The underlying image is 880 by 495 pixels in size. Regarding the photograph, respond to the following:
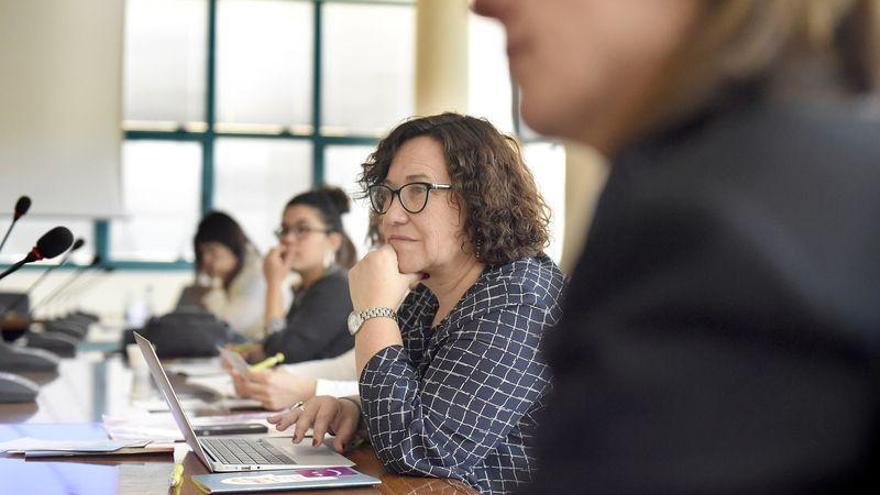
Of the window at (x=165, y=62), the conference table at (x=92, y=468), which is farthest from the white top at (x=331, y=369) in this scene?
the window at (x=165, y=62)

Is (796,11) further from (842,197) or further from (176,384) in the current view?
(176,384)

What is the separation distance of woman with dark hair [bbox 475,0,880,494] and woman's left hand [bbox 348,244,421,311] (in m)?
1.53

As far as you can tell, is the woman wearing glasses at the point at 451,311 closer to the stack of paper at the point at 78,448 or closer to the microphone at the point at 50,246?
the stack of paper at the point at 78,448

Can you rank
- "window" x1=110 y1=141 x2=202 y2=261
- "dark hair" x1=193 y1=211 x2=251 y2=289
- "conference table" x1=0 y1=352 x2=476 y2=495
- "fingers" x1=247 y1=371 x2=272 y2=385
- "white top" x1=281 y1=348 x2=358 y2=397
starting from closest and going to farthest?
"conference table" x1=0 y1=352 x2=476 y2=495, "fingers" x1=247 y1=371 x2=272 y2=385, "white top" x1=281 y1=348 x2=358 y2=397, "dark hair" x1=193 y1=211 x2=251 y2=289, "window" x1=110 y1=141 x2=202 y2=261

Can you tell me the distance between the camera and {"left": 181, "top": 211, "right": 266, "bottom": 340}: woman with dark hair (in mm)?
5863

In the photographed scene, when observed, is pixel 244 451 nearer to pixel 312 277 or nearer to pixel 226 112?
pixel 312 277

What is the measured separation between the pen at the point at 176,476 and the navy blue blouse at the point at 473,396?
0.29 metres

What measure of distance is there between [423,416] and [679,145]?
54.4 inches

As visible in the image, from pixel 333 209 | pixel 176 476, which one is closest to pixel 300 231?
pixel 333 209

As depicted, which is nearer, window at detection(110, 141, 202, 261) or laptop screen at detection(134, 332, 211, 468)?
laptop screen at detection(134, 332, 211, 468)

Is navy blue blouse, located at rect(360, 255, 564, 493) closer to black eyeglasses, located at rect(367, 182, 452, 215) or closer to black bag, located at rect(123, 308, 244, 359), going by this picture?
black eyeglasses, located at rect(367, 182, 452, 215)

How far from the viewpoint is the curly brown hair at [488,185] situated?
6.95 feet

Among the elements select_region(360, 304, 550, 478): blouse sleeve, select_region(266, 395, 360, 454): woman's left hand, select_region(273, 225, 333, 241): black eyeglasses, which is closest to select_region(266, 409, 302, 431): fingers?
select_region(266, 395, 360, 454): woman's left hand

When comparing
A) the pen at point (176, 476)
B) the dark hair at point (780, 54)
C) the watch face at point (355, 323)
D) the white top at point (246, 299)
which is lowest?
the white top at point (246, 299)
